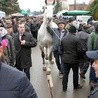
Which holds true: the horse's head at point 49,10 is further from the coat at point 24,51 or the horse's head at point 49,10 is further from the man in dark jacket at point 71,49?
the coat at point 24,51

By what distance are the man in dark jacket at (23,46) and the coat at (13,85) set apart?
5101mm

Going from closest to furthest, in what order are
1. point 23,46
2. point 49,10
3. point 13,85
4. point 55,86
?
point 13,85 → point 23,46 → point 55,86 → point 49,10

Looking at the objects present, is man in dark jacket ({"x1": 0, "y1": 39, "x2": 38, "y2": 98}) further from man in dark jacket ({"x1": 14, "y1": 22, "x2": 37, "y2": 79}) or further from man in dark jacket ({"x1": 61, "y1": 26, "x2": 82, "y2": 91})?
man in dark jacket ({"x1": 61, "y1": 26, "x2": 82, "y2": 91})

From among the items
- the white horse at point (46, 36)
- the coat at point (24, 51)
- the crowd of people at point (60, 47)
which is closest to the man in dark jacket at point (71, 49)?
the crowd of people at point (60, 47)

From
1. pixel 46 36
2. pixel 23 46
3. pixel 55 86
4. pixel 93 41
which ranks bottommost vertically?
pixel 55 86

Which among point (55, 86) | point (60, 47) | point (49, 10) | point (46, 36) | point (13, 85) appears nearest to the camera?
point (13, 85)

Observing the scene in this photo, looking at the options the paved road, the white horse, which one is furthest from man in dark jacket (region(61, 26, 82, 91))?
the white horse

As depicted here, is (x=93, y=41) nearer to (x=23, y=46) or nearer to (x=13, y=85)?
(x=23, y=46)

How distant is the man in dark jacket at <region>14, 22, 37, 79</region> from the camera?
844 cm

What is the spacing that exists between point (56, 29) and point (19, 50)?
11.7 ft

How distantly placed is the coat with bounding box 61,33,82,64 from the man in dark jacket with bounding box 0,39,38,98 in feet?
20.7

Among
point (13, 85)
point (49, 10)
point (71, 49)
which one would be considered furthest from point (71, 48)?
point (13, 85)

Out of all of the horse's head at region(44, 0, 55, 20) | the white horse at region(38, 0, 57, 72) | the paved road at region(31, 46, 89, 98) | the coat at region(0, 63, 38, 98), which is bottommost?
the paved road at region(31, 46, 89, 98)

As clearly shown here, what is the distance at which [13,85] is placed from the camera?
3.19 m
